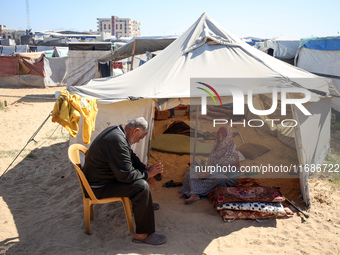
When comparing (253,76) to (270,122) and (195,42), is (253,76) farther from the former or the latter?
(270,122)

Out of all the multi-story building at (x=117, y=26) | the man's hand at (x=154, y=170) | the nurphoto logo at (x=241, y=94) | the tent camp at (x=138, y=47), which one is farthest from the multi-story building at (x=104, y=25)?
the man's hand at (x=154, y=170)

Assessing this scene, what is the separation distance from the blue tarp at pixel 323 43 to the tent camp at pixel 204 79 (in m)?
4.99

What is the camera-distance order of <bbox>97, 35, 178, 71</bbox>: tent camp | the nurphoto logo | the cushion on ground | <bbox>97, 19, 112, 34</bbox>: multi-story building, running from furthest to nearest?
<bbox>97, 19, 112, 34</bbox>: multi-story building → <bbox>97, 35, 178, 71</bbox>: tent camp → the cushion on ground → the nurphoto logo

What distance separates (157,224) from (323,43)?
8768 millimetres

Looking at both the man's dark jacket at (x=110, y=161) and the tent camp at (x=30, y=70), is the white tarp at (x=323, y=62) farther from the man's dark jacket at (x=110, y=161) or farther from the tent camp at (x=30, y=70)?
the tent camp at (x=30, y=70)

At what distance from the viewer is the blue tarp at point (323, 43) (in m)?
9.51

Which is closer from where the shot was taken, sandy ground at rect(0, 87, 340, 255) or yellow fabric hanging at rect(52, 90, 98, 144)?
sandy ground at rect(0, 87, 340, 255)

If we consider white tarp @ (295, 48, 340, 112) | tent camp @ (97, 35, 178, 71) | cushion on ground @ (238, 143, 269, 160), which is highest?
tent camp @ (97, 35, 178, 71)

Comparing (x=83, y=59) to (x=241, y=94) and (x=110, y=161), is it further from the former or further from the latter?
(x=110, y=161)

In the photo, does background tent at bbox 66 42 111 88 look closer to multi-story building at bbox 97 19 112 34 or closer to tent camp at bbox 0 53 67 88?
tent camp at bbox 0 53 67 88

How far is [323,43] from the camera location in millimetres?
10062

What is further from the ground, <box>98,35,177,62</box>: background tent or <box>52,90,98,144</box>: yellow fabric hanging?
<box>98,35,177,62</box>: background tent

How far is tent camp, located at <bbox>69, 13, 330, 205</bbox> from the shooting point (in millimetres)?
4500

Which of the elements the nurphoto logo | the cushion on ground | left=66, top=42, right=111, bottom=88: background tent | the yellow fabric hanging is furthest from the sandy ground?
left=66, top=42, right=111, bottom=88: background tent
